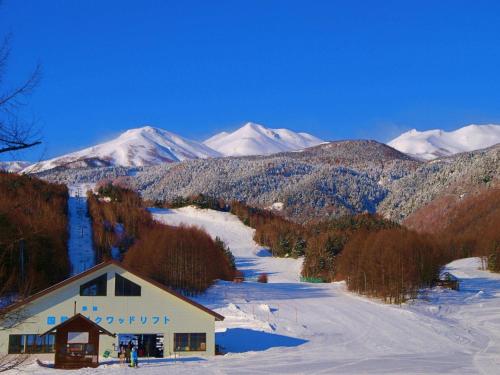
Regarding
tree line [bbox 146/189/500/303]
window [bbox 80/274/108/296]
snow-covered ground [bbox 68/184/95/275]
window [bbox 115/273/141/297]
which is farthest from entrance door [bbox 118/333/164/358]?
snow-covered ground [bbox 68/184/95/275]

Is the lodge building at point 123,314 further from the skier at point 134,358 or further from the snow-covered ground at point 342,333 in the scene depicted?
the skier at point 134,358

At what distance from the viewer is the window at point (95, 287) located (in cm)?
3197

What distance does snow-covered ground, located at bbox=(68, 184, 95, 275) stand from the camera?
69.6 meters

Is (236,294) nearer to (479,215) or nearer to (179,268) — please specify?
(179,268)

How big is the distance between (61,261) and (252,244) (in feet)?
197

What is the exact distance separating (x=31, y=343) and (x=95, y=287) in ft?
13.1

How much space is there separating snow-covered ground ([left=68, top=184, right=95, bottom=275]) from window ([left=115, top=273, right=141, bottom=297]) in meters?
32.4

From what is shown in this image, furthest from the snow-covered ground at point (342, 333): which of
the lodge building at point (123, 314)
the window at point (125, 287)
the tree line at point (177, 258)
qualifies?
the window at point (125, 287)

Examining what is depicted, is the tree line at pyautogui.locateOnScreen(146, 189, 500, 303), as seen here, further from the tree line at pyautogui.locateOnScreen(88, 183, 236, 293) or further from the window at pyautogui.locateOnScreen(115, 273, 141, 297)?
the window at pyautogui.locateOnScreen(115, 273, 141, 297)

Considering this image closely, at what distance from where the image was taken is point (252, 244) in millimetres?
113125

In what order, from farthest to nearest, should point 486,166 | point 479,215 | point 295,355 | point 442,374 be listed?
point 486,166 → point 479,215 → point 295,355 → point 442,374

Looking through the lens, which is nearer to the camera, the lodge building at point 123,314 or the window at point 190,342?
the lodge building at point 123,314

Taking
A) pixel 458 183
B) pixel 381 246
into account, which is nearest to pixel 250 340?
pixel 381 246

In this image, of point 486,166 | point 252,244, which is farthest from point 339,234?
point 486,166
